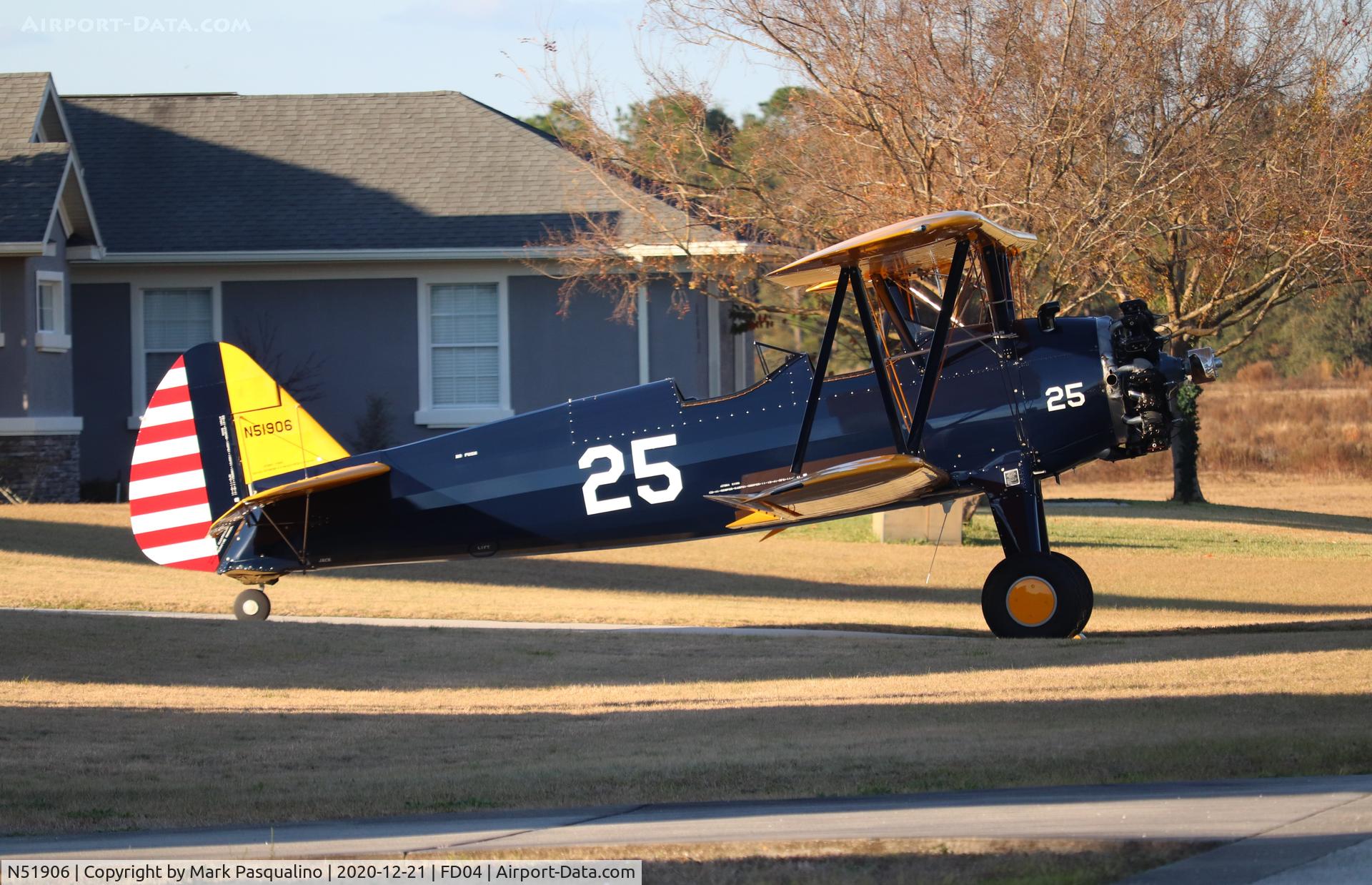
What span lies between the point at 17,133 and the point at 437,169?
22.6ft

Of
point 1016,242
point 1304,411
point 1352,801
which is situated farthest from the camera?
point 1304,411

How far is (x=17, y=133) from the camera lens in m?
24.6

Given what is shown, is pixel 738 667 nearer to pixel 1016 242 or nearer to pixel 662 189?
pixel 1016 242

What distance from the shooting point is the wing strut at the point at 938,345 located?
10.8m

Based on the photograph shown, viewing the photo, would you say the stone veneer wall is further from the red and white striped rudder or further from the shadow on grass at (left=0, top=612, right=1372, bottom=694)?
the red and white striped rudder

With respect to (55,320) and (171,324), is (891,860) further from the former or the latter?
(171,324)

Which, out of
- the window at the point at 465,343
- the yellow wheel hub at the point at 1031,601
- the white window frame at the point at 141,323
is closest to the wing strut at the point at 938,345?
the yellow wheel hub at the point at 1031,601

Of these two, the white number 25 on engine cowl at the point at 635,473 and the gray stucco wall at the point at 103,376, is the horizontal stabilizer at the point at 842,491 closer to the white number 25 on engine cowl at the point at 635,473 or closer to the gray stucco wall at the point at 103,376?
the white number 25 on engine cowl at the point at 635,473

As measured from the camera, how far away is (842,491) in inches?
431

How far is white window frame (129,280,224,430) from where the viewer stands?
25.3 metres

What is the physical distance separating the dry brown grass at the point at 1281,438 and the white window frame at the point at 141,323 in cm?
2521

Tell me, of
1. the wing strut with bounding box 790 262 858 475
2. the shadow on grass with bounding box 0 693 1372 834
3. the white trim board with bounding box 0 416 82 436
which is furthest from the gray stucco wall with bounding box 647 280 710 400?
the shadow on grass with bounding box 0 693 1372 834

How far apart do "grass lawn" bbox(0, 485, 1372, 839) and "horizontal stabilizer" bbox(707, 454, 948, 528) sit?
1.19 meters

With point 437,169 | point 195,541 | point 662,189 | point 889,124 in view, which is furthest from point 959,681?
point 437,169
